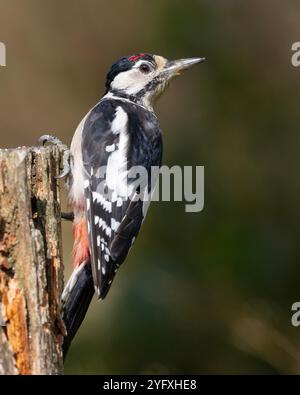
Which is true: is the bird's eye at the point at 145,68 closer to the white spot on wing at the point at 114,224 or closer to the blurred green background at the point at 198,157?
the white spot on wing at the point at 114,224

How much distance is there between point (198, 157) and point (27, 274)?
3403 mm

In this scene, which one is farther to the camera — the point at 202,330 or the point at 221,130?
the point at 221,130

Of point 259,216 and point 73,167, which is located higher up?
point 259,216

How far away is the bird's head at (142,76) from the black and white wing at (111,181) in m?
0.36

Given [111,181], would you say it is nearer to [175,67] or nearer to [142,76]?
[142,76]

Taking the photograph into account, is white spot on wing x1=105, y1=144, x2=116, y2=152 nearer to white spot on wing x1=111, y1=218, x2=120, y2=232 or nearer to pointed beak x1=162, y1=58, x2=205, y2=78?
white spot on wing x1=111, y1=218, x2=120, y2=232

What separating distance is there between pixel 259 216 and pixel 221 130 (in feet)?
2.53

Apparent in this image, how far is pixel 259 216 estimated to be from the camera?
20.6ft

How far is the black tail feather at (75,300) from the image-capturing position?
12.6 feet

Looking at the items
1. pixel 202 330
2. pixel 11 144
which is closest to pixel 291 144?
pixel 202 330

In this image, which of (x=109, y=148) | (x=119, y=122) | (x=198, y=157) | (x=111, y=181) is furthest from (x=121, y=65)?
(x=198, y=157)

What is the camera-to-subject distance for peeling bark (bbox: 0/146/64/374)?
123 inches
